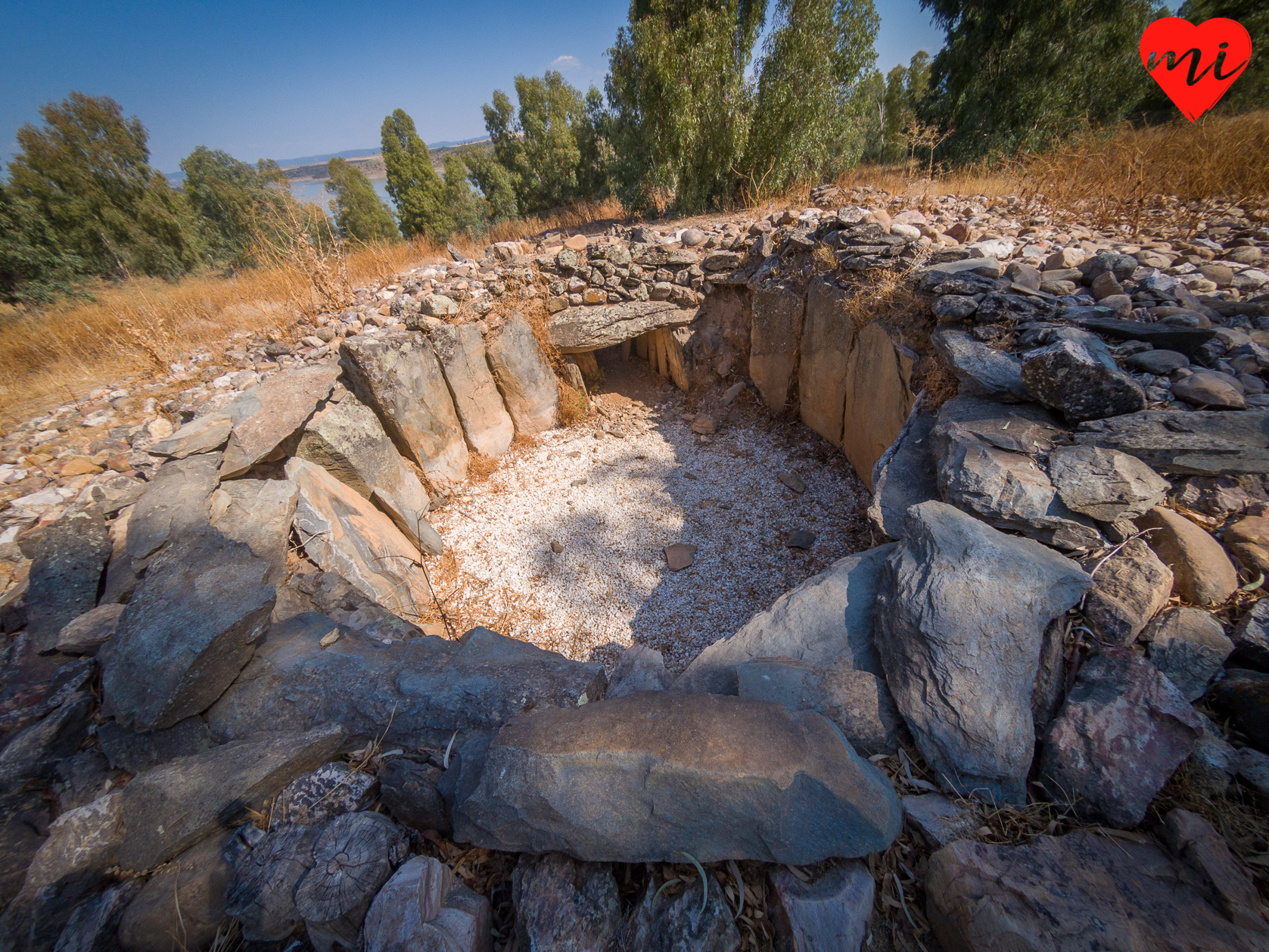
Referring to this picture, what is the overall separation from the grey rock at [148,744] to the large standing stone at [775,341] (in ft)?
16.6

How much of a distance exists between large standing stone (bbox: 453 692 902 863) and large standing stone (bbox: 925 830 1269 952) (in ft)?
0.59

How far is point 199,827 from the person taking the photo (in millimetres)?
1365

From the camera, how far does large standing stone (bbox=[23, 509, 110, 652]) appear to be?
2123 mm

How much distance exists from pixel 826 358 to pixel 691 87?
4465mm

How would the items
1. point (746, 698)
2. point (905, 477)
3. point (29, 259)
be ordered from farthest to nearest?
1. point (29, 259)
2. point (905, 477)
3. point (746, 698)

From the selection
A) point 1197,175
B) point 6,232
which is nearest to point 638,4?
point 1197,175

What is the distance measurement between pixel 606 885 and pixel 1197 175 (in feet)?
20.8

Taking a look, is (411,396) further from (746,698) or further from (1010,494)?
(1010,494)

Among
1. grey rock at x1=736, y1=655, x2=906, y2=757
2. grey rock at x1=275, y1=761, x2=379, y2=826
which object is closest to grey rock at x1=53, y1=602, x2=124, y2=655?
grey rock at x1=275, y1=761, x2=379, y2=826

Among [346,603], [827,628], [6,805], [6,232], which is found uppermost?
[6,232]

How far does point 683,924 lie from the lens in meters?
1.09

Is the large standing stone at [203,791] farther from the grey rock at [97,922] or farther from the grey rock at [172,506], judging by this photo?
the grey rock at [172,506]

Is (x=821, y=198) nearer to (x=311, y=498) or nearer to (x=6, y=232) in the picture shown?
(x=311, y=498)

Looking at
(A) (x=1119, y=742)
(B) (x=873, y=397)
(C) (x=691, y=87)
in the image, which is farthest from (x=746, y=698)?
(C) (x=691, y=87)
